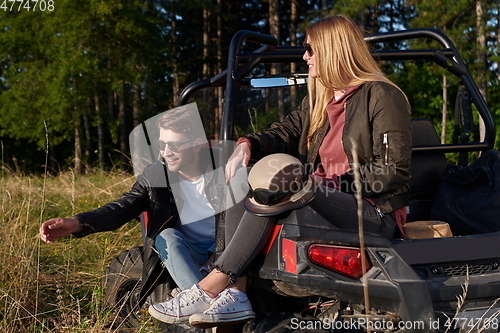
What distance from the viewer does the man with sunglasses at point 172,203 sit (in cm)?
288

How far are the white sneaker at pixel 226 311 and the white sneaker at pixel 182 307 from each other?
1.8 inches

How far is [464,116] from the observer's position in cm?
352

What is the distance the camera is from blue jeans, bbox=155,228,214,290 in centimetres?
270

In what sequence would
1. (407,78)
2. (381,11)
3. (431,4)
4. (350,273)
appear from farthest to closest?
1. (381,11)
2. (407,78)
3. (431,4)
4. (350,273)

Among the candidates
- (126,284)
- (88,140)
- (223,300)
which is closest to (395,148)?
(223,300)

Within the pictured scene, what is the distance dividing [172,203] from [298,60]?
1.18 metres

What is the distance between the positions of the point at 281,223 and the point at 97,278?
211 centimetres

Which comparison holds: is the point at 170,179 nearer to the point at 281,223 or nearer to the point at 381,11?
the point at 281,223

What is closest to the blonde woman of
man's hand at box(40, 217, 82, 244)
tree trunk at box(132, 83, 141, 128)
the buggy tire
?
man's hand at box(40, 217, 82, 244)

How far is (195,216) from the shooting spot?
305cm

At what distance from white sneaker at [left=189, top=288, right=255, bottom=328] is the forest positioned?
1452cm

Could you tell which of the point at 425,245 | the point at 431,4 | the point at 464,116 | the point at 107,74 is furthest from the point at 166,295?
the point at 107,74

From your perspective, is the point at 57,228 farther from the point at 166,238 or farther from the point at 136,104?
the point at 136,104

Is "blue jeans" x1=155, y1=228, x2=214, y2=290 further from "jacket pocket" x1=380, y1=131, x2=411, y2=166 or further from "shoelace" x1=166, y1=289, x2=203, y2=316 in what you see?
"jacket pocket" x1=380, y1=131, x2=411, y2=166
